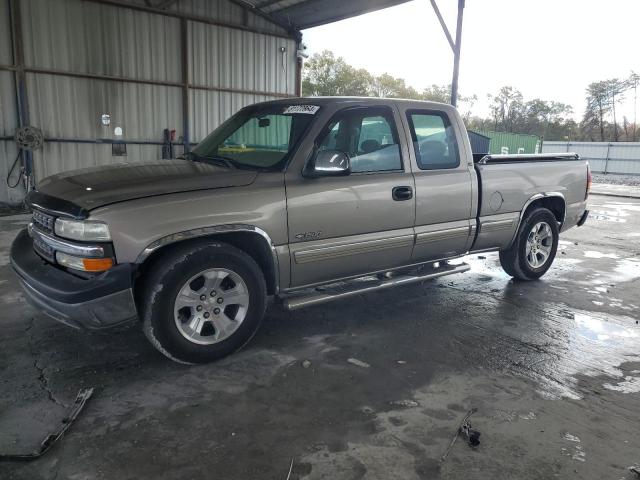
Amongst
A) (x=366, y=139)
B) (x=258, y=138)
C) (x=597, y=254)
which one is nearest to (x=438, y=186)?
(x=366, y=139)

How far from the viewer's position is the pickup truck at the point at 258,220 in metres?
3.03

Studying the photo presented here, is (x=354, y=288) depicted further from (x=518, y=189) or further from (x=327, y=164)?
(x=518, y=189)

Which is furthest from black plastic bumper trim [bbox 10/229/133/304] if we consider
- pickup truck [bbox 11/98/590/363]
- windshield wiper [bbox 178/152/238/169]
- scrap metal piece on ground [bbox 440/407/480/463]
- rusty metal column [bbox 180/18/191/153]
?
rusty metal column [bbox 180/18/191/153]

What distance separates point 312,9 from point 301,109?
9.70 meters

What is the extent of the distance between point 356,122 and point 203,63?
986 cm

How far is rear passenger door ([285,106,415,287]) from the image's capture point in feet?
12.0

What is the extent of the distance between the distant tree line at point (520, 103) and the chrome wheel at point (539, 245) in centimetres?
4511

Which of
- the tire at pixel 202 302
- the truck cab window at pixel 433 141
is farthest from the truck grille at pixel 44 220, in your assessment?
the truck cab window at pixel 433 141

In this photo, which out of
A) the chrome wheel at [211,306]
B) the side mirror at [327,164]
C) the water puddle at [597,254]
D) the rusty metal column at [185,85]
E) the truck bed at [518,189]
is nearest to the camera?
the chrome wheel at [211,306]

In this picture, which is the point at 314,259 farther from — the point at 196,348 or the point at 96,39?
the point at 96,39

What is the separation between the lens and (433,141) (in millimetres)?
4496

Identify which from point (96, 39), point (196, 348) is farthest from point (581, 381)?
point (96, 39)

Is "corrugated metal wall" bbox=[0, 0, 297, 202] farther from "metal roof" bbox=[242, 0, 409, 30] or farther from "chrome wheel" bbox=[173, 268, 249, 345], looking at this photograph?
"chrome wheel" bbox=[173, 268, 249, 345]

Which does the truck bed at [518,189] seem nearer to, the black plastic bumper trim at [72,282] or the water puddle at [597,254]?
the water puddle at [597,254]
